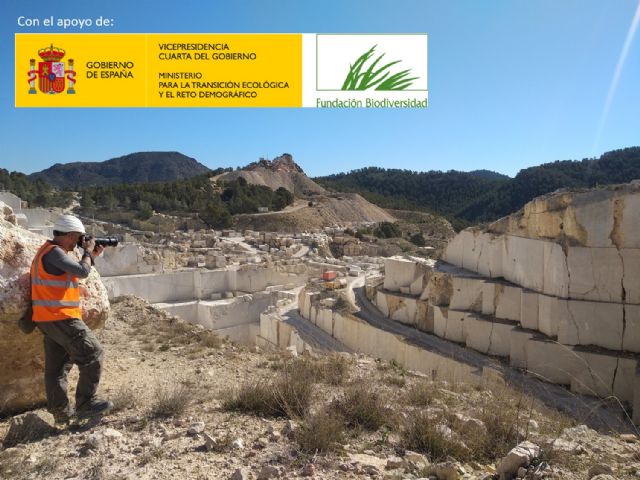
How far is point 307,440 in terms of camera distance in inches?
114

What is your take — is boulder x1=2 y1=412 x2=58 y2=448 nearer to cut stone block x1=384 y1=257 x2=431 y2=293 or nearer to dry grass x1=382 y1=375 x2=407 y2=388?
dry grass x1=382 y1=375 x2=407 y2=388

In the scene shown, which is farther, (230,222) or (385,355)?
(230,222)

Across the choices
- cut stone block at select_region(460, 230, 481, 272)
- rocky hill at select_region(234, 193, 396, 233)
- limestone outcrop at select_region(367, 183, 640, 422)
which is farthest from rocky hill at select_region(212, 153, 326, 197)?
limestone outcrop at select_region(367, 183, 640, 422)

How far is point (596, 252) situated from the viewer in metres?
7.27

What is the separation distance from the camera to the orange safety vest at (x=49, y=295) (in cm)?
323

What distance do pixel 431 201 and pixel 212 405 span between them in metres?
78.5

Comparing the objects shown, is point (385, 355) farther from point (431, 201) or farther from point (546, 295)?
point (431, 201)

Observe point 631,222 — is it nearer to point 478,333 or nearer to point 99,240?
point 478,333

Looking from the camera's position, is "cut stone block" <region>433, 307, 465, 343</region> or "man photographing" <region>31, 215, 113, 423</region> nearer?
"man photographing" <region>31, 215, 113, 423</region>

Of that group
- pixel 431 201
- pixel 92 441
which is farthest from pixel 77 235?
pixel 431 201

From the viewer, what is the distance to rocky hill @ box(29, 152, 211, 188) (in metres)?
107

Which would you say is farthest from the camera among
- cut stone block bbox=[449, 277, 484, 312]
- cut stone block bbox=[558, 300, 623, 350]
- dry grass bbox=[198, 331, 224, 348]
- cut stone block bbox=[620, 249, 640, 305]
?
cut stone block bbox=[449, 277, 484, 312]

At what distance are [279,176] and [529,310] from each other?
69.1 meters

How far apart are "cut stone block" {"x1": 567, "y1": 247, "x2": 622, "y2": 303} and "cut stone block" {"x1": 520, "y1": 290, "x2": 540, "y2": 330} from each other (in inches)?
27.8
